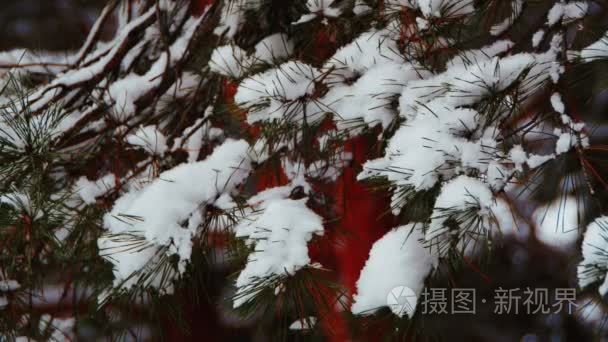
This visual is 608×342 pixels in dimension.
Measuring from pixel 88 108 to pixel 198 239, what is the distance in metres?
0.43

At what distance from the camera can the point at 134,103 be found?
1200 mm

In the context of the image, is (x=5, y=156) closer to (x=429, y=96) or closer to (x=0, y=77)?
(x=0, y=77)

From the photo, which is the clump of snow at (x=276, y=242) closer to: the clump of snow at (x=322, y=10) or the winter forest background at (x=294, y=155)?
the winter forest background at (x=294, y=155)

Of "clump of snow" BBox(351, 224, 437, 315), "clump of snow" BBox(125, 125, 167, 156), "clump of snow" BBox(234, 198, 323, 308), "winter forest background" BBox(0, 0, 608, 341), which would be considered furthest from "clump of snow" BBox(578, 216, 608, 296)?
"clump of snow" BBox(125, 125, 167, 156)

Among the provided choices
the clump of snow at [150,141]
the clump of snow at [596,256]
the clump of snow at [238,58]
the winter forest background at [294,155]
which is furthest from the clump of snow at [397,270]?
the clump of snow at [150,141]

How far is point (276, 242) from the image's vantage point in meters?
0.79

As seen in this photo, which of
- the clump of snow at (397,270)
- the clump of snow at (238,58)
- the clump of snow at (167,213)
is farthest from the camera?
the clump of snow at (238,58)

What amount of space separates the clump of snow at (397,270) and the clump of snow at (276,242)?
0.09 metres

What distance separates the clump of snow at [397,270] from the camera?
0.73 metres

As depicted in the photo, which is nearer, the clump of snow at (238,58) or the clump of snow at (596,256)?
the clump of snow at (596,256)

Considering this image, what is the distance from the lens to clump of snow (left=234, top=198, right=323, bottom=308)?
78cm

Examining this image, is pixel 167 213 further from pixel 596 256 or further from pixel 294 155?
pixel 596 256

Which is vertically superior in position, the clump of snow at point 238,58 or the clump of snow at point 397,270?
the clump of snow at point 238,58

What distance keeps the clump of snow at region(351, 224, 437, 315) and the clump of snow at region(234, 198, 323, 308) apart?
0.29 ft
